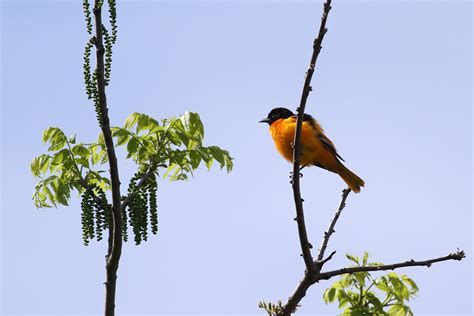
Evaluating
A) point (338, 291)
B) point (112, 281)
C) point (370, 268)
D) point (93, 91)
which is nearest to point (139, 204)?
point (112, 281)

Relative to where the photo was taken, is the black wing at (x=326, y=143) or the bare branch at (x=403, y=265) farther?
the black wing at (x=326, y=143)

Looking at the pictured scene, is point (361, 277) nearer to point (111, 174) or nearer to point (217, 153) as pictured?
point (217, 153)

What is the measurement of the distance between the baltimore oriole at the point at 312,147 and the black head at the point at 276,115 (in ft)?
2.20

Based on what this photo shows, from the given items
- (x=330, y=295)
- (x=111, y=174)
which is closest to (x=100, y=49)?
(x=111, y=174)

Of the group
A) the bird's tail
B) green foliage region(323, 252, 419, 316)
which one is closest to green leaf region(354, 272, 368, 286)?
green foliage region(323, 252, 419, 316)

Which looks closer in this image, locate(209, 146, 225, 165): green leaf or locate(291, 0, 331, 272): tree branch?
locate(291, 0, 331, 272): tree branch

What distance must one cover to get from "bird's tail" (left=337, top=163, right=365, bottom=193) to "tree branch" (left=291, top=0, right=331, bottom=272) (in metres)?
2.95

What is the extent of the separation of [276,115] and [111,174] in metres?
4.42

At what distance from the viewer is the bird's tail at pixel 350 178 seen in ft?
21.0

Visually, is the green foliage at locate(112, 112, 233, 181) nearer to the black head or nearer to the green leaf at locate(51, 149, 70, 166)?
the green leaf at locate(51, 149, 70, 166)

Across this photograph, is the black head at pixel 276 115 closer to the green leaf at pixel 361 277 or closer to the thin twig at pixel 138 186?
the green leaf at pixel 361 277

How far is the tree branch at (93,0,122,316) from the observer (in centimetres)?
303

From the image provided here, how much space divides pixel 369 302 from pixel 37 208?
224cm

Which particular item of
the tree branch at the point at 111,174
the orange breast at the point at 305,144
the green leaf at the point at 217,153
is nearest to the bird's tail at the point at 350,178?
the orange breast at the point at 305,144
